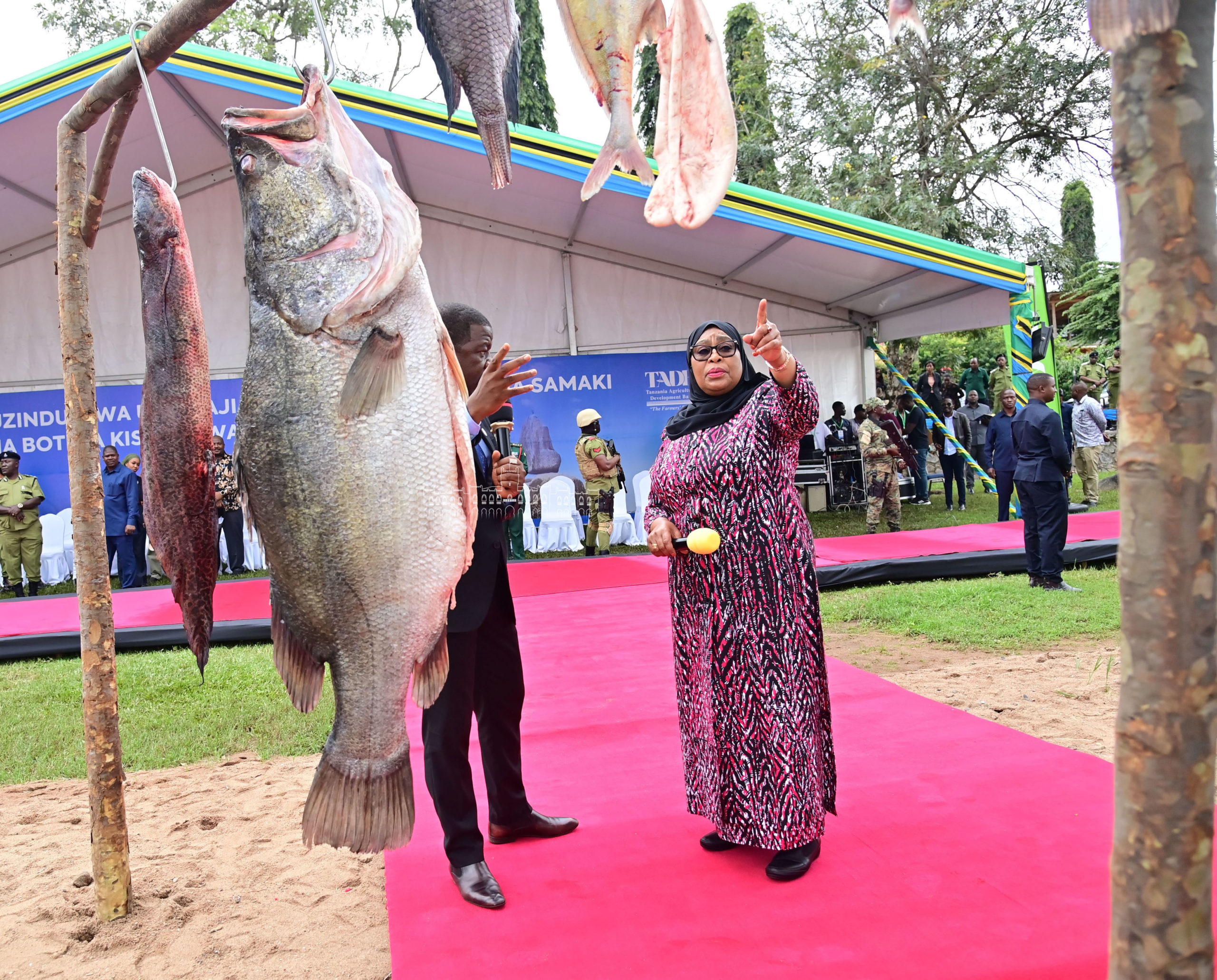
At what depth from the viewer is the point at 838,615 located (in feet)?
22.1

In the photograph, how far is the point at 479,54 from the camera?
122 centimetres

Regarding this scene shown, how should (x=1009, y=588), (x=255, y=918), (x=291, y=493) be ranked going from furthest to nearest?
(x=1009, y=588)
(x=255, y=918)
(x=291, y=493)

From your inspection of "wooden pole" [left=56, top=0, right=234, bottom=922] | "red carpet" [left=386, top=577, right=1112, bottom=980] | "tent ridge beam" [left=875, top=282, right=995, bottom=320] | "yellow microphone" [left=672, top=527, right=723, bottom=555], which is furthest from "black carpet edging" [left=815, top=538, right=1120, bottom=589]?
"wooden pole" [left=56, top=0, right=234, bottom=922]

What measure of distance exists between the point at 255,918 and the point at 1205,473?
269 cm

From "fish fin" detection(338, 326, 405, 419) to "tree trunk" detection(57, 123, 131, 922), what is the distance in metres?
1.64

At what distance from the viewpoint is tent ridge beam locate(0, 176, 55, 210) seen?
30.0 feet

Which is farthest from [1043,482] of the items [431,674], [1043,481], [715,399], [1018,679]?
[431,674]

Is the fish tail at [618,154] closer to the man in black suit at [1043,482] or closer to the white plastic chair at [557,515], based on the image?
the man in black suit at [1043,482]

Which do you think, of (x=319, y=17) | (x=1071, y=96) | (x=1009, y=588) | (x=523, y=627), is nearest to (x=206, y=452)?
(x=319, y=17)

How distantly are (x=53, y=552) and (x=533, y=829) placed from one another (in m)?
9.85

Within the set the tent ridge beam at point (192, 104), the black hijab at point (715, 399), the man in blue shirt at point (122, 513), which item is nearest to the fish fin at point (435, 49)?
the black hijab at point (715, 399)

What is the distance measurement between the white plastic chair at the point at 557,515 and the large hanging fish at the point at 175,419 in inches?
365

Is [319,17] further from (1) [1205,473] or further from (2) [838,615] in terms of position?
(2) [838,615]

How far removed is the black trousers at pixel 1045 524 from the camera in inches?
266
